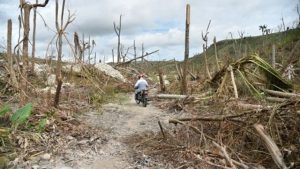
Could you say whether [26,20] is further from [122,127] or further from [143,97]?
[143,97]

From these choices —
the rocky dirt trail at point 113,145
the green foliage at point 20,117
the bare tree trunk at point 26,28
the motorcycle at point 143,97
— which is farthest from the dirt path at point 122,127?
the bare tree trunk at point 26,28

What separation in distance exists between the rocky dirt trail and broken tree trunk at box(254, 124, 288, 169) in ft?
5.42

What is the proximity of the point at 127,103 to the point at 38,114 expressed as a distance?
530cm

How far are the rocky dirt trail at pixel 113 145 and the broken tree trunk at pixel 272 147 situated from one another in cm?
165

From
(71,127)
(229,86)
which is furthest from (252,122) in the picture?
(229,86)

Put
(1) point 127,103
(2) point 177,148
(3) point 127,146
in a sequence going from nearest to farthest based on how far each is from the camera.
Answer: (2) point 177,148, (3) point 127,146, (1) point 127,103

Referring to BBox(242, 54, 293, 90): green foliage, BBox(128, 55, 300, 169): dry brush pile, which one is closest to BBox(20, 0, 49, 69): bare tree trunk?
BBox(128, 55, 300, 169): dry brush pile

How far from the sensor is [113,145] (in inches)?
296

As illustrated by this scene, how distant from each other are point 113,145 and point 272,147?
3.24 meters

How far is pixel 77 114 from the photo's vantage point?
1009cm

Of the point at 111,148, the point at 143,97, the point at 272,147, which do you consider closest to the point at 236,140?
the point at 272,147

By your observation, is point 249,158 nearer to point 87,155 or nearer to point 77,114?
point 87,155

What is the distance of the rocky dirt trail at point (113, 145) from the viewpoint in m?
6.41

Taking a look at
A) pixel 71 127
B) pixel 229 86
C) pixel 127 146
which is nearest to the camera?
pixel 127 146
